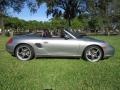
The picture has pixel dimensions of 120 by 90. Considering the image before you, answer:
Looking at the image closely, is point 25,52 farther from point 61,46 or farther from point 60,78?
point 60,78

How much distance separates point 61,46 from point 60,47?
5cm

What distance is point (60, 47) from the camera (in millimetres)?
12906

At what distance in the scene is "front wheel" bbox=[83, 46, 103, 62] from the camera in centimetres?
1290

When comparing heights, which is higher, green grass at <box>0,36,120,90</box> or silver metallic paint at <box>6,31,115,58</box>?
silver metallic paint at <box>6,31,115,58</box>

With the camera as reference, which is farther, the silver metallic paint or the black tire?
the black tire

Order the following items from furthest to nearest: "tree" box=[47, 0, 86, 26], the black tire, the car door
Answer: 1. "tree" box=[47, 0, 86, 26]
2. the black tire
3. the car door

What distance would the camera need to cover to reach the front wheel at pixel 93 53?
12902 millimetres

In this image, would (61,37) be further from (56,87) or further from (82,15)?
(82,15)

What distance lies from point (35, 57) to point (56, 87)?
19.8 ft

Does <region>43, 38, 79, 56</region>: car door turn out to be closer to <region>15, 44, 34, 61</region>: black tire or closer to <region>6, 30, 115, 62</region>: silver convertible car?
<region>6, 30, 115, 62</region>: silver convertible car

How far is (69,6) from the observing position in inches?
2298

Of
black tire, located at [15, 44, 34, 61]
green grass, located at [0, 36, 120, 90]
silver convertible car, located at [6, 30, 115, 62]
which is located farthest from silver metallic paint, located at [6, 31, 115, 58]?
green grass, located at [0, 36, 120, 90]

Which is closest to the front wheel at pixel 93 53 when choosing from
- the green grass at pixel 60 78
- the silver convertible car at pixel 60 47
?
the silver convertible car at pixel 60 47

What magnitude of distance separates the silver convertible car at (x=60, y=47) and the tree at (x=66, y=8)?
43.9 meters
